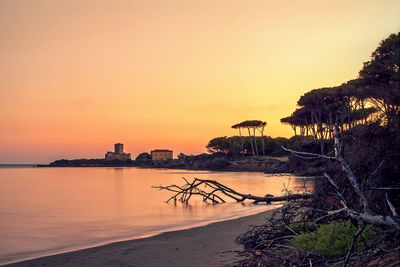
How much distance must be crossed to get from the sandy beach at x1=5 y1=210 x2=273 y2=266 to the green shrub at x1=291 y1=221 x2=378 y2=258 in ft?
4.15

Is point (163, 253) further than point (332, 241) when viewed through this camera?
Yes

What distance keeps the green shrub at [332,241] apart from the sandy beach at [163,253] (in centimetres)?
127

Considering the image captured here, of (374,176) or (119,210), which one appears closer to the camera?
(374,176)

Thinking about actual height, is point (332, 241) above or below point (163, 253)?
above

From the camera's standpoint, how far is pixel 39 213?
1562cm

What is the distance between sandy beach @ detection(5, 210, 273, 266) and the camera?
19.6ft

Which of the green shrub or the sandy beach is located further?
the sandy beach

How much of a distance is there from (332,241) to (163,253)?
3.46 metres

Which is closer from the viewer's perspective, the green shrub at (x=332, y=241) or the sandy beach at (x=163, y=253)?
the green shrub at (x=332, y=241)

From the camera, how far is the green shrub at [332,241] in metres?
4.10

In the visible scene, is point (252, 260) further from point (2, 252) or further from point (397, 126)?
point (2, 252)

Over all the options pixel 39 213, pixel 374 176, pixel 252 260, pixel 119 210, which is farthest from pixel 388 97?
pixel 39 213

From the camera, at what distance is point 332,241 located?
420 centimetres

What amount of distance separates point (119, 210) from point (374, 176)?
13.3m
